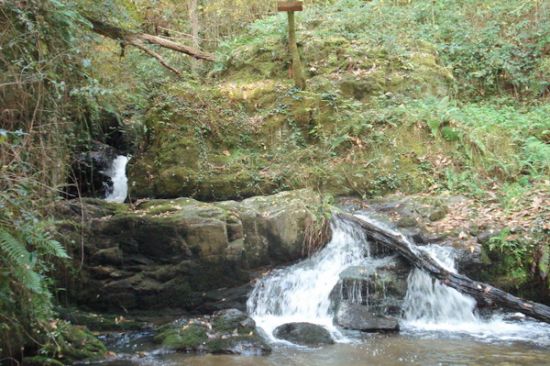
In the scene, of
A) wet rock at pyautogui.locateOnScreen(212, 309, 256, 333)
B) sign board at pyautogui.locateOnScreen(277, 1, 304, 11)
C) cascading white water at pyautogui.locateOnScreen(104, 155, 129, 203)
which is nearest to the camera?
wet rock at pyautogui.locateOnScreen(212, 309, 256, 333)

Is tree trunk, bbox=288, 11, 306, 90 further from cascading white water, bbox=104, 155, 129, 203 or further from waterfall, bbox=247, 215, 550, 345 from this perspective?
waterfall, bbox=247, 215, 550, 345

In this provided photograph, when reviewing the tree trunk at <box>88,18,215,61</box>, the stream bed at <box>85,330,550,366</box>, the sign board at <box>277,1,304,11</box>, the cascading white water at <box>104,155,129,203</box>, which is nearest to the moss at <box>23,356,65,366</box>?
the stream bed at <box>85,330,550,366</box>

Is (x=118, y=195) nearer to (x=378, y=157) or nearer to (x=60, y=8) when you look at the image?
(x=378, y=157)

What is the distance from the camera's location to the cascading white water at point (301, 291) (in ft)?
26.5

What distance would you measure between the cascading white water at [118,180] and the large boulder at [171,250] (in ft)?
11.2

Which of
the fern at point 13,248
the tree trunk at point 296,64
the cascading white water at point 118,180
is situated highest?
the tree trunk at point 296,64

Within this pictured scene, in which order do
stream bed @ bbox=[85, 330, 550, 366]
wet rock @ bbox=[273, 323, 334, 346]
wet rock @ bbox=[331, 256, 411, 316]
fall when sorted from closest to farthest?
stream bed @ bbox=[85, 330, 550, 366], wet rock @ bbox=[273, 323, 334, 346], wet rock @ bbox=[331, 256, 411, 316]

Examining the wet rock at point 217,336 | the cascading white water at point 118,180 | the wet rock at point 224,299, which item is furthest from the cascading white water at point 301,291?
the cascading white water at point 118,180

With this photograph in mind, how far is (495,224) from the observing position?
8.70 m

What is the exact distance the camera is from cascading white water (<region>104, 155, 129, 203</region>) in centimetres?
1191

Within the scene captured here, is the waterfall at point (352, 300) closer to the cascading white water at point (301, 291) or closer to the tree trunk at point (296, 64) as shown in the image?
the cascading white water at point (301, 291)

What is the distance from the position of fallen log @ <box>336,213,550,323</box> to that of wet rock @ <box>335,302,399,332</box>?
0.97m

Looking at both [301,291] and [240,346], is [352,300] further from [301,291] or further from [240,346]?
[240,346]

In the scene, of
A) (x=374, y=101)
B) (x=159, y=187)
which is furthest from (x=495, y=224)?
(x=159, y=187)
